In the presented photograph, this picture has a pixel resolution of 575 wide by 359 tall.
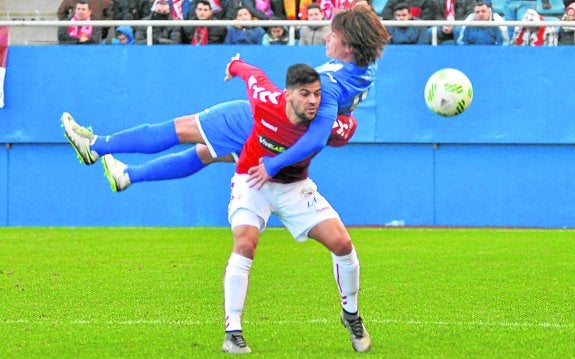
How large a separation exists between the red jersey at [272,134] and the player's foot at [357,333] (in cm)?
101

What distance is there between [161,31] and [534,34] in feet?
19.9

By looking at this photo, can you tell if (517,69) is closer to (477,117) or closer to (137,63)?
(477,117)

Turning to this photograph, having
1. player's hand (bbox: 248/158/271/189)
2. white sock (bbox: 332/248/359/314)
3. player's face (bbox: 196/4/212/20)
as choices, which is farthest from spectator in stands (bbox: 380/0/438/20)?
player's hand (bbox: 248/158/271/189)

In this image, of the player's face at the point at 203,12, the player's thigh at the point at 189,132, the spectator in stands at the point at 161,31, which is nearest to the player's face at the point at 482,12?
the player's face at the point at 203,12

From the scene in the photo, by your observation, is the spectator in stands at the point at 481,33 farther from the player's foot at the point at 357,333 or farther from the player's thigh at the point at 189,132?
the player's foot at the point at 357,333

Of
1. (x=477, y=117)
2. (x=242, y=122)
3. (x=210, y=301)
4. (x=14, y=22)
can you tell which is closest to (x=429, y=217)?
(x=477, y=117)

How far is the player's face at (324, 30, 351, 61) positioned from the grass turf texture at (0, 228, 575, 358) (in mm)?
1985

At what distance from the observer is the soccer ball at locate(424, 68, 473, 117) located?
1412 centimetres

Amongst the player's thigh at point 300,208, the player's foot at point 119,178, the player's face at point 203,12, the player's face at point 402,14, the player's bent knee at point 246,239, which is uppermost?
the player's thigh at point 300,208

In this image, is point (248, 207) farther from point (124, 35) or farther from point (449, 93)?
point (124, 35)

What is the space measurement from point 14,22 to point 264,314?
35.7 feet

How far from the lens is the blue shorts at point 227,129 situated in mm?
9445

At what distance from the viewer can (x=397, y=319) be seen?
10.0 meters

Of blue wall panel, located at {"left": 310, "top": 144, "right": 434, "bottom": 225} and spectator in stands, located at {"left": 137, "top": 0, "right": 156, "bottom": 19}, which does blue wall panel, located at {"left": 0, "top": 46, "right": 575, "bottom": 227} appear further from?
spectator in stands, located at {"left": 137, "top": 0, "right": 156, "bottom": 19}
